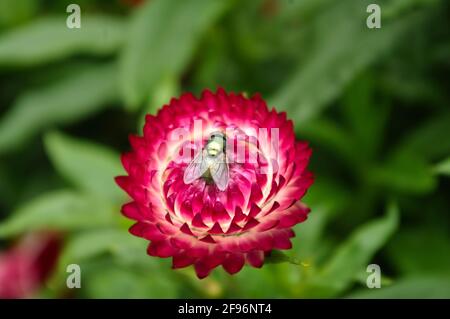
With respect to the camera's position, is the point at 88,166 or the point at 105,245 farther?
the point at 88,166

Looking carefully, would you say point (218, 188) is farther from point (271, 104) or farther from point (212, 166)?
point (271, 104)

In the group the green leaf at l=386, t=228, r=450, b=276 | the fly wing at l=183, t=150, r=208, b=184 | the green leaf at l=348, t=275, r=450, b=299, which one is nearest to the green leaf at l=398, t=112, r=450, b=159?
the green leaf at l=386, t=228, r=450, b=276

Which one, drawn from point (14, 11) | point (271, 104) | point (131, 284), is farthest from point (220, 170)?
point (14, 11)

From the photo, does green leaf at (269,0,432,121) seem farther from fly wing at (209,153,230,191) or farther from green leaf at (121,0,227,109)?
fly wing at (209,153,230,191)

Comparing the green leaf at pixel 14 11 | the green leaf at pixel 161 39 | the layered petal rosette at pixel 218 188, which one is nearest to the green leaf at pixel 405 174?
the green leaf at pixel 161 39

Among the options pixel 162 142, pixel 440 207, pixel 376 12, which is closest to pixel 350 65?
pixel 376 12

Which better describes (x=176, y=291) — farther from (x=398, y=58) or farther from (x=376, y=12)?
(x=398, y=58)
